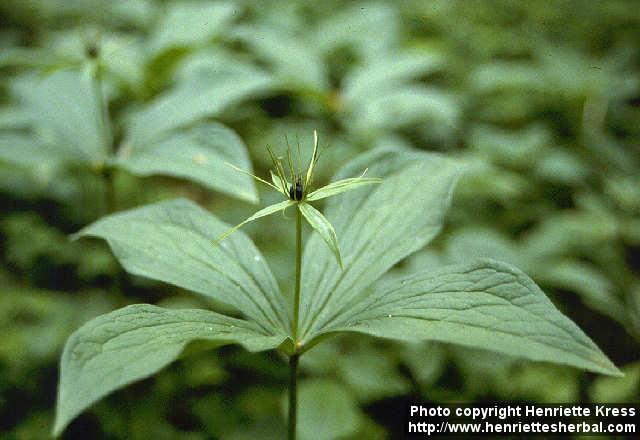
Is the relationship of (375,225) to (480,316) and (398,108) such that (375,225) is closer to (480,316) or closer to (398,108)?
(480,316)

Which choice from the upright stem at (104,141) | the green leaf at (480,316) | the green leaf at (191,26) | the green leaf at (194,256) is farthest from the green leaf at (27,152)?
the green leaf at (480,316)

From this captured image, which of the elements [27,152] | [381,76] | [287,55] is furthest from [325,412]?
[287,55]

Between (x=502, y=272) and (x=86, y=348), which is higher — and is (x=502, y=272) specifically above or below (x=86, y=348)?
above

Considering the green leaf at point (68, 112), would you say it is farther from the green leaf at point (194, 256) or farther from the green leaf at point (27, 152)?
the green leaf at point (194, 256)

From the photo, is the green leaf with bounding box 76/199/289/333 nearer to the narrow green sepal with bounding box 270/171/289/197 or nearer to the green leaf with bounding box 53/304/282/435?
the green leaf with bounding box 53/304/282/435

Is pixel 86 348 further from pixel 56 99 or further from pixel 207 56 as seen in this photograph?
pixel 207 56

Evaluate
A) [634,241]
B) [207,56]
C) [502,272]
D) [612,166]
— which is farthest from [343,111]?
[502,272]
